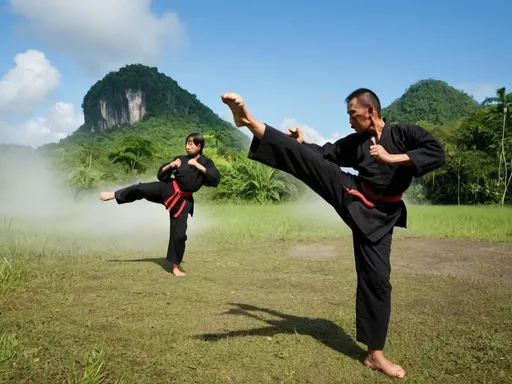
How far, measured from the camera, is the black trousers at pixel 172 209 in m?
5.96

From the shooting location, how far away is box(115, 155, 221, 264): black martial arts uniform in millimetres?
5992

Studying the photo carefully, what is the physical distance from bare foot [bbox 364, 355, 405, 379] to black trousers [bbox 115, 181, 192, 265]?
345 cm

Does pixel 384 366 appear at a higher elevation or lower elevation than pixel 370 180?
lower

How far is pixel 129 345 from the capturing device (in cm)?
320

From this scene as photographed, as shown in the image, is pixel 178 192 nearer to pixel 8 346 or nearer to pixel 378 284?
pixel 8 346

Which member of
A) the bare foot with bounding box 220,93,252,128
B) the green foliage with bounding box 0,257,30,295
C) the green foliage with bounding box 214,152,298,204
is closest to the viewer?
the bare foot with bounding box 220,93,252,128

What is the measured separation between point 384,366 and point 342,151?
156 cm

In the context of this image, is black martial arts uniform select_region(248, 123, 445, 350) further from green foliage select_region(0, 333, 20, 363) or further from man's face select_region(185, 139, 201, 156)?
man's face select_region(185, 139, 201, 156)

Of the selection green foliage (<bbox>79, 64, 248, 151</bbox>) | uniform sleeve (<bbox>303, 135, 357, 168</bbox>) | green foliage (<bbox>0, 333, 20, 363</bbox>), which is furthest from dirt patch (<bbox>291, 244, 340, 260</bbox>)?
green foliage (<bbox>79, 64, 248, 151</bbox>)

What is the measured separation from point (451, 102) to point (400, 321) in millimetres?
69760

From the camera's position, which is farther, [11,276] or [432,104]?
[432,104]

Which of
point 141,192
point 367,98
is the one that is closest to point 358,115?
point 367,98

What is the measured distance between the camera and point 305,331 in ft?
12.0

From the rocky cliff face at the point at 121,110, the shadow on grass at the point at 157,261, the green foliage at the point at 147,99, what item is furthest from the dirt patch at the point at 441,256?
the rocky cliff face at the point at 121,110
